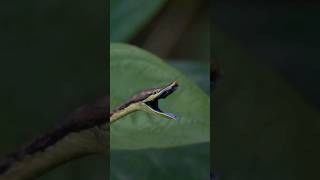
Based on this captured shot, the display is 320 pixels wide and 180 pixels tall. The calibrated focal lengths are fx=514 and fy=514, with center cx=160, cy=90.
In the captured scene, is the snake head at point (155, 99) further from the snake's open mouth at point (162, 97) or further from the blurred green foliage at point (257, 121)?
the blurred green foliage at point (257, 121)

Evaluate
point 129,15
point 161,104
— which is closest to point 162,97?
point 161,104
